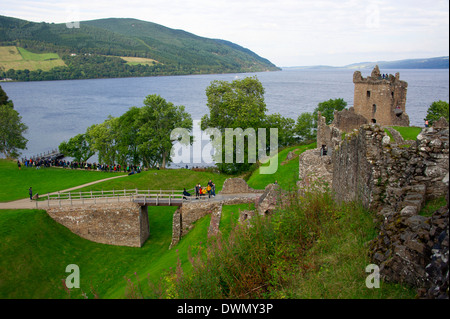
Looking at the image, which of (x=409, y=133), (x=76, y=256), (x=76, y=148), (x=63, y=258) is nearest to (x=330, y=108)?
(x=409, y=133)

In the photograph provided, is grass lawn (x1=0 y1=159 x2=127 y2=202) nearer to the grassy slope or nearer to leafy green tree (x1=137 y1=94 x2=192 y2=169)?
the grassy slope

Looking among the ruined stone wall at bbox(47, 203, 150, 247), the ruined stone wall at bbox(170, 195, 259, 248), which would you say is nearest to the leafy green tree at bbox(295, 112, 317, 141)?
the ruined stone wall at bbox(170, 195, 259, 248)

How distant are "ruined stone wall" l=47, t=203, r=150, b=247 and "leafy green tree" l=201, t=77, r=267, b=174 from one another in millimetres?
20556

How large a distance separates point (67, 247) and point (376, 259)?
75.2 feet

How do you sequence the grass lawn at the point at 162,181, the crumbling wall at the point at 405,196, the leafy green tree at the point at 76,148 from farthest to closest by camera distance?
the leafy green tree at the point at 76,148 → the grass lawn at the point at 162,181 → the crumbling wall at the point at 405,196

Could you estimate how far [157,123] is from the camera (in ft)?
170

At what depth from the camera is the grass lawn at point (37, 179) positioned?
3356cm

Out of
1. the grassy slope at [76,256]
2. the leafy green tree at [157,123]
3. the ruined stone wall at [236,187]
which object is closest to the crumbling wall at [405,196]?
the grassy slope at [76,256]

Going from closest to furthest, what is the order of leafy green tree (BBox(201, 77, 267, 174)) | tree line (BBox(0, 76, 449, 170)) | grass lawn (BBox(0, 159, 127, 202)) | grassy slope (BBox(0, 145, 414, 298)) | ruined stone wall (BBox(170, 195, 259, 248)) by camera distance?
grassy slope (BBox(0, 145, 414, 298)), ruined stone wall (BBox(170, 195, 259, 248)), grass lawn (BBox(0, 159, 127, 202)), leafy green tree (BBox(201, 77, 267, 174)), tree line (BBox(0, 76, 449, 170))

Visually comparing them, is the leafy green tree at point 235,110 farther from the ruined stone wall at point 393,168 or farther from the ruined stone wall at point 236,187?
the ruined stone wall at point 393,168

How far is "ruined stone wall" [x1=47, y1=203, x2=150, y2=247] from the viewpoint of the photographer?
2795 cm

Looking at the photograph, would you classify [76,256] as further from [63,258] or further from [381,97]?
[381,97]

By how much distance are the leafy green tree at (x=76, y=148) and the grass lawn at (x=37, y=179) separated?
17.0 meters
